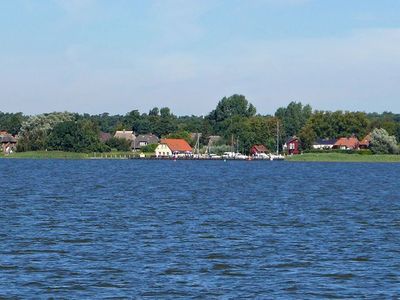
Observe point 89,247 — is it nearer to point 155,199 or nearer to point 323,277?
point 323,277

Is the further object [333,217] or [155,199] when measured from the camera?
[155,199]

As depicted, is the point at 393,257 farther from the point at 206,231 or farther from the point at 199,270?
the point at 206,231

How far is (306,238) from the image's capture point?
4081 cm

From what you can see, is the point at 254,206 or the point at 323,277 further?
the point at 254,206

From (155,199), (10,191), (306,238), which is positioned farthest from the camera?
(10,191)

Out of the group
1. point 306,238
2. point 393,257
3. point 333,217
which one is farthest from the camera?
point 333,217

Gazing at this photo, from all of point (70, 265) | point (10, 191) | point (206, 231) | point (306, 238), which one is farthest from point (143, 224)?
point (10, 191)

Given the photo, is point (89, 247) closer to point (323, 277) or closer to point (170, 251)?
point (170, 251)

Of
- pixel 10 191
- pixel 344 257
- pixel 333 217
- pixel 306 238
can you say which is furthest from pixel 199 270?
pixel 10 191

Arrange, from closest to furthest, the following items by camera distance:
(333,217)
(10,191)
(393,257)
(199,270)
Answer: (199,270)
(393,257)
(333,217)
(10,191)

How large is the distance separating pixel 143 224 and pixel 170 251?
1111cm

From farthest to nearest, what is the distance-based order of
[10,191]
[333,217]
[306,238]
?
[10,191], [333,217], [306,238]

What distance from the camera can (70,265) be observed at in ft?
106

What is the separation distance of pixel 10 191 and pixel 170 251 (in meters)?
44.6
